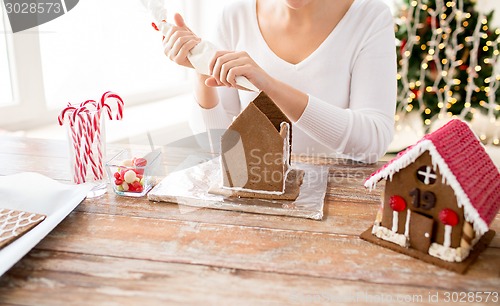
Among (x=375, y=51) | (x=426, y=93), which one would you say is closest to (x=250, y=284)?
(x=375, y=51)

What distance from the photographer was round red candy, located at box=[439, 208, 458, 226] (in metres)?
0.76

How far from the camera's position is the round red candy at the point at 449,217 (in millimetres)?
757

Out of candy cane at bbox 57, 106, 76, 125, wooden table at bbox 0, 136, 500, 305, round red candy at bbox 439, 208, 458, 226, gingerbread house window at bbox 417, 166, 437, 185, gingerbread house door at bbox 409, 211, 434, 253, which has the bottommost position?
wooden table at bbox 0, 136, 500, 305

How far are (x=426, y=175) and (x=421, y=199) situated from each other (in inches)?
1.6

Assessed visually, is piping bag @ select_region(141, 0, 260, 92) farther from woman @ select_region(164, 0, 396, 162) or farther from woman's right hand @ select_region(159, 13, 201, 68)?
woman @ select_region(164, 0, 396, 162)

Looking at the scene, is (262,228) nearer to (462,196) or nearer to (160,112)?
(462,196)

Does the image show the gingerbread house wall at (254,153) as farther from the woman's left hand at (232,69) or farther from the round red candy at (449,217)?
the round red candy at (449,217)

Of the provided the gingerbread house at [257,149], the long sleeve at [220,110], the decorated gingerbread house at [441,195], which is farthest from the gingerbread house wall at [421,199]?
the long sleeve at [220,110]

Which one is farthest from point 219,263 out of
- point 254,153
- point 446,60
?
point 446,60

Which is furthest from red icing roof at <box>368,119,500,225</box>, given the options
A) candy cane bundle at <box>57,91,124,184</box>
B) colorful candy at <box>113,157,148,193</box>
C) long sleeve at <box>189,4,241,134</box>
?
long sleeve at <box>189,4,241,134</box>

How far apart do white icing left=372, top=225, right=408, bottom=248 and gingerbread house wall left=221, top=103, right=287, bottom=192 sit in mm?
223

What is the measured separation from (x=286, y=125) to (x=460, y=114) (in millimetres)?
2557

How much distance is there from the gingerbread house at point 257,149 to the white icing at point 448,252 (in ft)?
1.07

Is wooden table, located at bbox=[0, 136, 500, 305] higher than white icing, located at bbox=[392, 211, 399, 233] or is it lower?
lower
